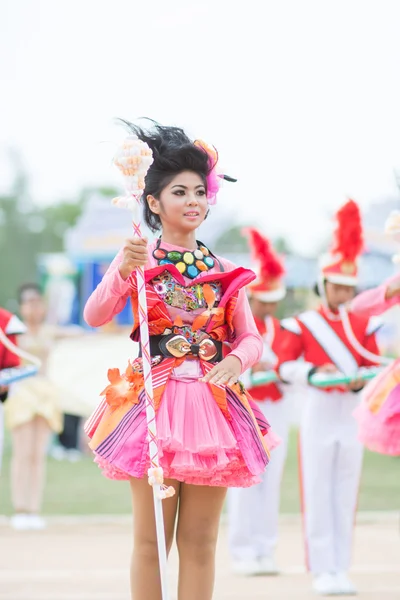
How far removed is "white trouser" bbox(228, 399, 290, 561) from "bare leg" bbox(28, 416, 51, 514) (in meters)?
2.48

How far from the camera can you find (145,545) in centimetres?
382

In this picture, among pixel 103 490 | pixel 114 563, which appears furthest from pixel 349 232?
pixel 103 490

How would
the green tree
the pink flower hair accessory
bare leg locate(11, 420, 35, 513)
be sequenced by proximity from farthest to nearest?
the green tree
bare leg locate(11, 420, 35, 513)
the pink flower hair accessory

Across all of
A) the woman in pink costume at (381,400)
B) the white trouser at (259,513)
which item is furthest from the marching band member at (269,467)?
the woman in pink costume at (381,400)

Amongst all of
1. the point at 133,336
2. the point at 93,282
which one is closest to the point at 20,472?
the point at 133,336

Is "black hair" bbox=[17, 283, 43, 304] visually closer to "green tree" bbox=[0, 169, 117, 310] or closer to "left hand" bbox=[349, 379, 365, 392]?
"left hand" bbox=[349, 379, 365, 392]

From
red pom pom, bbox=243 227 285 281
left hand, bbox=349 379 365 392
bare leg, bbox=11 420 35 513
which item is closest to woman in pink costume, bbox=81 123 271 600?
left hand, bbox=349 379 365 392

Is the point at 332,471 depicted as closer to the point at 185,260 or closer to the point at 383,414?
the point at 383,414

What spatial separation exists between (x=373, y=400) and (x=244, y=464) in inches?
74.8

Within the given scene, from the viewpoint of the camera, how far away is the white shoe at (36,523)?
28.6ft

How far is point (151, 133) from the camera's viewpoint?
4.07 metres

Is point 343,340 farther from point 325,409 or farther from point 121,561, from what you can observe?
point 121,561

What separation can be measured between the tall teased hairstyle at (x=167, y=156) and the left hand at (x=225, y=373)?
663 millimetres

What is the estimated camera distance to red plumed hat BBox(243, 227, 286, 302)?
7.45 meters
